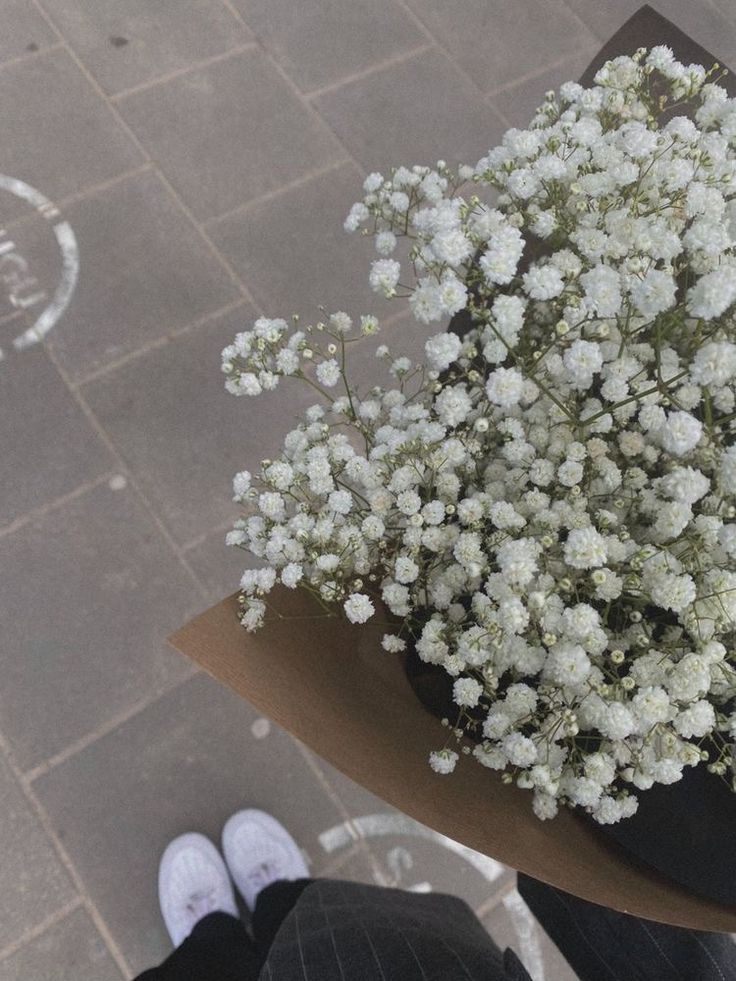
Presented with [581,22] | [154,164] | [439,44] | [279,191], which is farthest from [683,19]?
[154,164]

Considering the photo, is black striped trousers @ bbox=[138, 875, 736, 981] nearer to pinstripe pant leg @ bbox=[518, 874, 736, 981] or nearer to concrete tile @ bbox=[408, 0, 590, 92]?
pinstripe pant leg @ bbox=[518, 874, 736, 981]

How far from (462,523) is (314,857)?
4.33 ft

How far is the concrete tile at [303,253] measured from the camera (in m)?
2.29

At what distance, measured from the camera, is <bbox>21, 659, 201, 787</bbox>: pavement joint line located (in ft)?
5.91

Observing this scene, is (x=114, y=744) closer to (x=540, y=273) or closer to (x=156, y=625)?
(x=156, y=625)

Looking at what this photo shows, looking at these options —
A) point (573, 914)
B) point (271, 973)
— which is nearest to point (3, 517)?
point (271, 973)

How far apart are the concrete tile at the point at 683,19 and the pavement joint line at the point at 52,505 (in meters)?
2.24

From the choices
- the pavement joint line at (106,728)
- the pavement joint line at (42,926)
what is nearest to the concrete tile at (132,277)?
the pavement joint line at (106,728)

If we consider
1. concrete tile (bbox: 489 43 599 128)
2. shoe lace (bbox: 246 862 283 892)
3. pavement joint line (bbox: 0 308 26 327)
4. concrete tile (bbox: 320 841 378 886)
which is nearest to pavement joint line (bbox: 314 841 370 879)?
concrete tile (bbox: 320 841 378 886)

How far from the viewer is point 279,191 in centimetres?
243

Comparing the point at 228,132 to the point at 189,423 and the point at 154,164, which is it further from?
the point at 189,423

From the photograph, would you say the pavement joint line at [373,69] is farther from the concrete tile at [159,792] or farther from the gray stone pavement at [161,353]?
the concrete tile at [159,792]

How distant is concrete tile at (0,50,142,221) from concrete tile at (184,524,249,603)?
1052 millimetres

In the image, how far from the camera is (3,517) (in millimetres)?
1979
